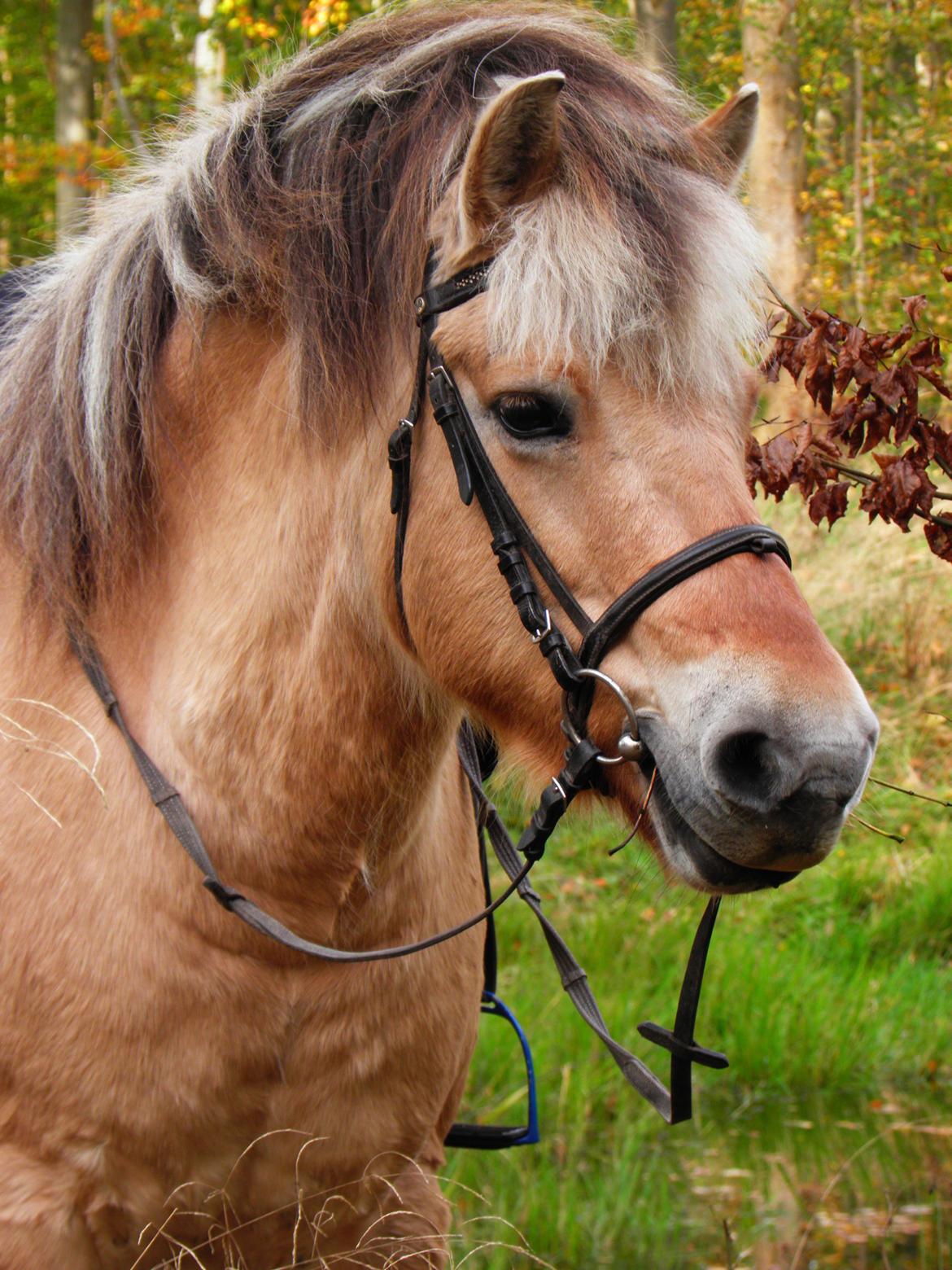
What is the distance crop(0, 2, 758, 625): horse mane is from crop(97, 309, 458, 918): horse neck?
82mm

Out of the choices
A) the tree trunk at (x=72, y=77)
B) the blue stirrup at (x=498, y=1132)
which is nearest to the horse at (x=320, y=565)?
the blue stirrup at (x=498, y=1132)

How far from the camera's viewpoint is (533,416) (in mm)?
1994

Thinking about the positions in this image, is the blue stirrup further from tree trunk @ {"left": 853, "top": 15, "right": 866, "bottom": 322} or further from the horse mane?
tree trunk @ {"left": 853, "top": 15, "right": 866, "bottom": 322}

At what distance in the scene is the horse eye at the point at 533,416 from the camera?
1.97 metres

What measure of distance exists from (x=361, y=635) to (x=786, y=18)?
10007 mm

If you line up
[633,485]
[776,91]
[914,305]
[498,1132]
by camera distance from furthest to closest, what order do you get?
[776,91] → [498,1132] → [914,305] → [633,485]

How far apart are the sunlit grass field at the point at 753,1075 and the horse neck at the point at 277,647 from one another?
40cm

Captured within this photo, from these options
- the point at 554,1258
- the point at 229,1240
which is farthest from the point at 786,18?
the point at 229,1240

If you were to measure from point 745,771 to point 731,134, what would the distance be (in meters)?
1.25

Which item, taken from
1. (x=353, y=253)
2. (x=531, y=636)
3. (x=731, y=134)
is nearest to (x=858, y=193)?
(x=731, y=134)

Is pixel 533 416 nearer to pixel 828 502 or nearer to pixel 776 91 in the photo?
pixel 828 502

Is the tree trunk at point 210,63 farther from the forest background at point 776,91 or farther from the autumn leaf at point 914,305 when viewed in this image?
the autumn leaf at point 914,305

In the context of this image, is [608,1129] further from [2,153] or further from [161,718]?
[2,153]

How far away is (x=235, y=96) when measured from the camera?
8.54 ft
